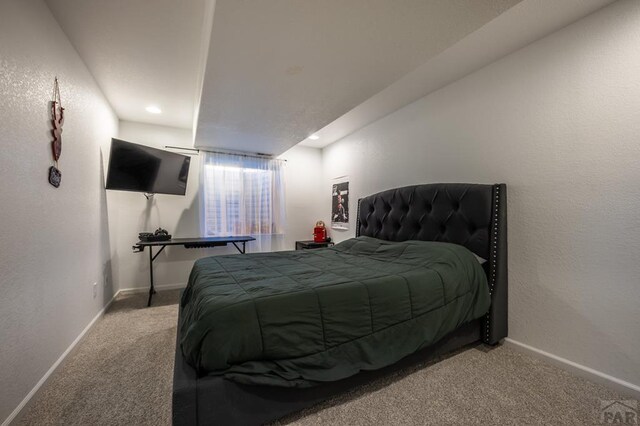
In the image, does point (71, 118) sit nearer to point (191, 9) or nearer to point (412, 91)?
point (191, 9)

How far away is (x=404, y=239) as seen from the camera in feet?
8.51

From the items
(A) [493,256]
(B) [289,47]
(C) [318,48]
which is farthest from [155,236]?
(A) [493,256]

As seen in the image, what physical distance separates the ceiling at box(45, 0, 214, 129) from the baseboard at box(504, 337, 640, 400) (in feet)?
9.75

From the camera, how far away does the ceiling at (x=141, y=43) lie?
60.7 inches

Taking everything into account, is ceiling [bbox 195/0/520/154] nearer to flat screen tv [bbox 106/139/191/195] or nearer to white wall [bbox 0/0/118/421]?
white wall [bbox 0/0/118/421]

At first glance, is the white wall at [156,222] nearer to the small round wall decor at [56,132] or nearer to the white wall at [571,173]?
the small round wall decor at [56,132]

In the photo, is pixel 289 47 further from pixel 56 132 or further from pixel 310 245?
pixel 310 245

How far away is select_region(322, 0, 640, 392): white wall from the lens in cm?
144

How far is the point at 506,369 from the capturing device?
5.37ft

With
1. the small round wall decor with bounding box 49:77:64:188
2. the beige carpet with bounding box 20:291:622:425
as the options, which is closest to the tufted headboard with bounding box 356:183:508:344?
the beige carpet with bounding box 20:291:622:425

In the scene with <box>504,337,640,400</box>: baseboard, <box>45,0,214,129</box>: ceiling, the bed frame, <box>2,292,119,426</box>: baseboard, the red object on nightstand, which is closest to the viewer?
the bed frame

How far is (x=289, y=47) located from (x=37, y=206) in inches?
69.0

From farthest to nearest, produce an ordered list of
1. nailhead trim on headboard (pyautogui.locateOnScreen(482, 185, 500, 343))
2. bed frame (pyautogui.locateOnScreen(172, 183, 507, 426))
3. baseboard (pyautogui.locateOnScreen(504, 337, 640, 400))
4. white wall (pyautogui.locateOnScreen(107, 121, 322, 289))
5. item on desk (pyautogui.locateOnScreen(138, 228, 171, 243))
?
white wall (pyautogui.locateOnScreen(107, 121, 322, 289)) < item on desk (pyautogui.locateOnScreen(138, 228, 171, 243)) < nailhead trim on headboard (pyautogui.locateOnScreen(482, 185, 500, 343)) < baseboard (pyautogui.locateOnScreen(504, 337, 640, 400)) < bed frame (pyautogui.locateOnScreen(172, 183, 507, 426))

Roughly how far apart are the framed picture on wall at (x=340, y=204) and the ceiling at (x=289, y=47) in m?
1.49
